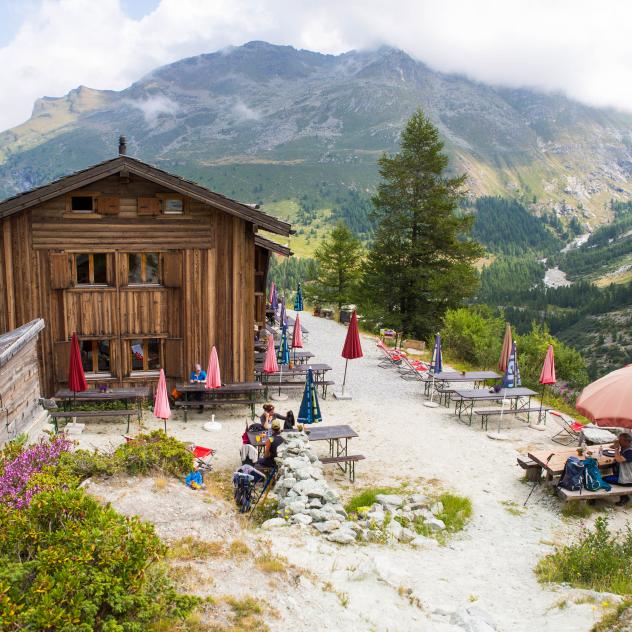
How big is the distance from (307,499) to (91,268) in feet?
37.6

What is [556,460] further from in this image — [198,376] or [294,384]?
[198,376]

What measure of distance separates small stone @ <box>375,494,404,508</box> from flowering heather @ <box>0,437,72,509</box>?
6.41 metres

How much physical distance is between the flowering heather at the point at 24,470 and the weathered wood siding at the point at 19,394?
5.22 ft

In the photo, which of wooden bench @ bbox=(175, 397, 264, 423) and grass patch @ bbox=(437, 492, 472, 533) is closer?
grass patch @ bbox=(437, 492, 472, 533)

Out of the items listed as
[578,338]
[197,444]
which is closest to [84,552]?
[197,444]

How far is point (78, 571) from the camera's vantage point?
5.65 m

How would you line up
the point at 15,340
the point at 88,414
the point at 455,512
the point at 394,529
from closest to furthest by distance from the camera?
the point at 394,529 → the point at 15,340 → the point at 455,512 → the point at 88,414

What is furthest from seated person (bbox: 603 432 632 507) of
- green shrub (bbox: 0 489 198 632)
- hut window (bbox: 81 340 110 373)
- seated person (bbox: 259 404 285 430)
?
hut window (bbox: 81 340 110 373)

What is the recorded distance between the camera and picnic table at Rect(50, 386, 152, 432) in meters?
16.9

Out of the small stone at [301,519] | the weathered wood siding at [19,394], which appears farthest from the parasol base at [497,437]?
the weathered wood siding at [19,394]

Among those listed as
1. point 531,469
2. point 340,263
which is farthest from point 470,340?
point 340,263

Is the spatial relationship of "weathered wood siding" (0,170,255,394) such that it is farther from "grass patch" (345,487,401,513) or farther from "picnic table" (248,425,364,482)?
"grass patch" (345,487,401,513)

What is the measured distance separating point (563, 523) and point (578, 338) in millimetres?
129160

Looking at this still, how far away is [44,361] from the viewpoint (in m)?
18.5
